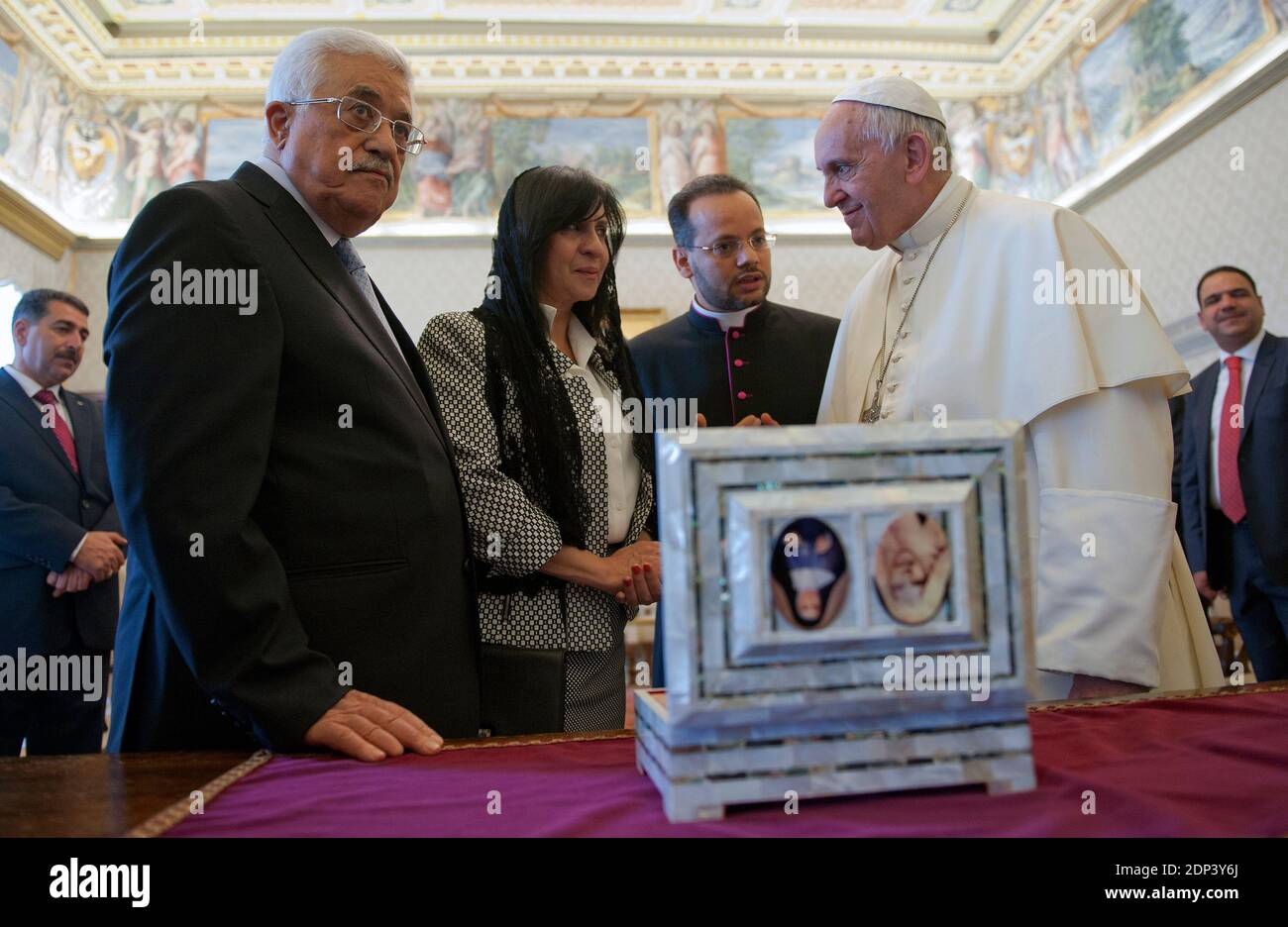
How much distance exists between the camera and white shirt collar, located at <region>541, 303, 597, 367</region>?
8.48 feet

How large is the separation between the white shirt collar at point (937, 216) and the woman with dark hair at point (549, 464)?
84 centimetres

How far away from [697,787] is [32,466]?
198 inches

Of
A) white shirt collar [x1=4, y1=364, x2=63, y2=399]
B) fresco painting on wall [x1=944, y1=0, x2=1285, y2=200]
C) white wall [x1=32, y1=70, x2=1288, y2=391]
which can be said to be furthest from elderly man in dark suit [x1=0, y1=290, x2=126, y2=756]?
fresco painting on wall [x1=944, y1=0, x2=1285, y2=200]

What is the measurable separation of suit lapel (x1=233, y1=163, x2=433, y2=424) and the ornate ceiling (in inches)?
433

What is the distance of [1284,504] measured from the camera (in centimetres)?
520

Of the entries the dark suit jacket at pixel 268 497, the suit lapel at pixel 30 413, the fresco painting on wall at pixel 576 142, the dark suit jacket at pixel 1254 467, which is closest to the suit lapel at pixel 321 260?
the dark suit jacket at pixel 268 497

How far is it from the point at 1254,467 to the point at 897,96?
4.09 m

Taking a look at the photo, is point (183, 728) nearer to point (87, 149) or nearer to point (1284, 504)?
point (1284, 504)

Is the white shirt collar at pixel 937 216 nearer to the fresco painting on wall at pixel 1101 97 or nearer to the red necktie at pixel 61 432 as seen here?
the red necktie at pixel 61 432

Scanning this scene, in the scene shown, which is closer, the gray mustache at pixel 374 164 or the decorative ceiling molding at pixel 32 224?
the gray mustache at pixel 374 164

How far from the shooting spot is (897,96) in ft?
8.11

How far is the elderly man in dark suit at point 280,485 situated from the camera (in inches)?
58.2

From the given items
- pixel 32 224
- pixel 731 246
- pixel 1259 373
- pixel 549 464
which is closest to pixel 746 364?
pixel 731 246
